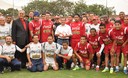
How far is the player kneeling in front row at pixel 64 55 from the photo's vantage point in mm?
9336

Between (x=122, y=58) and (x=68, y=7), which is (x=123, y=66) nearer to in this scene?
(x=122, y=58)

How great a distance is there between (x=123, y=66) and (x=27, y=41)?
319 centimetres

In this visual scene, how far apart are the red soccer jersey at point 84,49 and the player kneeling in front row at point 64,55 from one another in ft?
0.82

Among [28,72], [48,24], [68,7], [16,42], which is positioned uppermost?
[68,7]

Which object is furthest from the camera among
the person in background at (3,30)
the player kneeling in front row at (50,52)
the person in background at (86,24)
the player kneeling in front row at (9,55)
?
the person in background at (86,24)

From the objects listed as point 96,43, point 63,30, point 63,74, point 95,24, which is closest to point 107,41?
point 96,43

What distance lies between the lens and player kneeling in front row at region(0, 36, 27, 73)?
8.88 metres

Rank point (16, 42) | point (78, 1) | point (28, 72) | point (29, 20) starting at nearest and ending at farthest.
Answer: point (28, 72)
point (16, 42)
point (29, 20)
point (78, 1)

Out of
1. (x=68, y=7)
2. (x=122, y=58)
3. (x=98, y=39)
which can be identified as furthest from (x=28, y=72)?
(x=68, y=7)

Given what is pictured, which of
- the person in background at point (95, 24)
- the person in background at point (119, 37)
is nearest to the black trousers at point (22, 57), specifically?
the person in background at point (95, 24)

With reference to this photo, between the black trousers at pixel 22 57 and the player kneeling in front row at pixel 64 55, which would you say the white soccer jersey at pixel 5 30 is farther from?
the player kneeling in front row at pixel 64 55

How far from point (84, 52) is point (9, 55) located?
94.4 inches

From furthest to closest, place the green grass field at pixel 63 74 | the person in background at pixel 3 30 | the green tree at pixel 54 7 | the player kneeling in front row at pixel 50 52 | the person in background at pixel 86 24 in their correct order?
the green tree at pixel 54 7 → the person in background at pixel 86 24 → the player kneeling in front row at pixel 50 52 → the person in background at pixel 3 30 → the green grass field at pixel 63 74

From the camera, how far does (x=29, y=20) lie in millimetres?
10117
